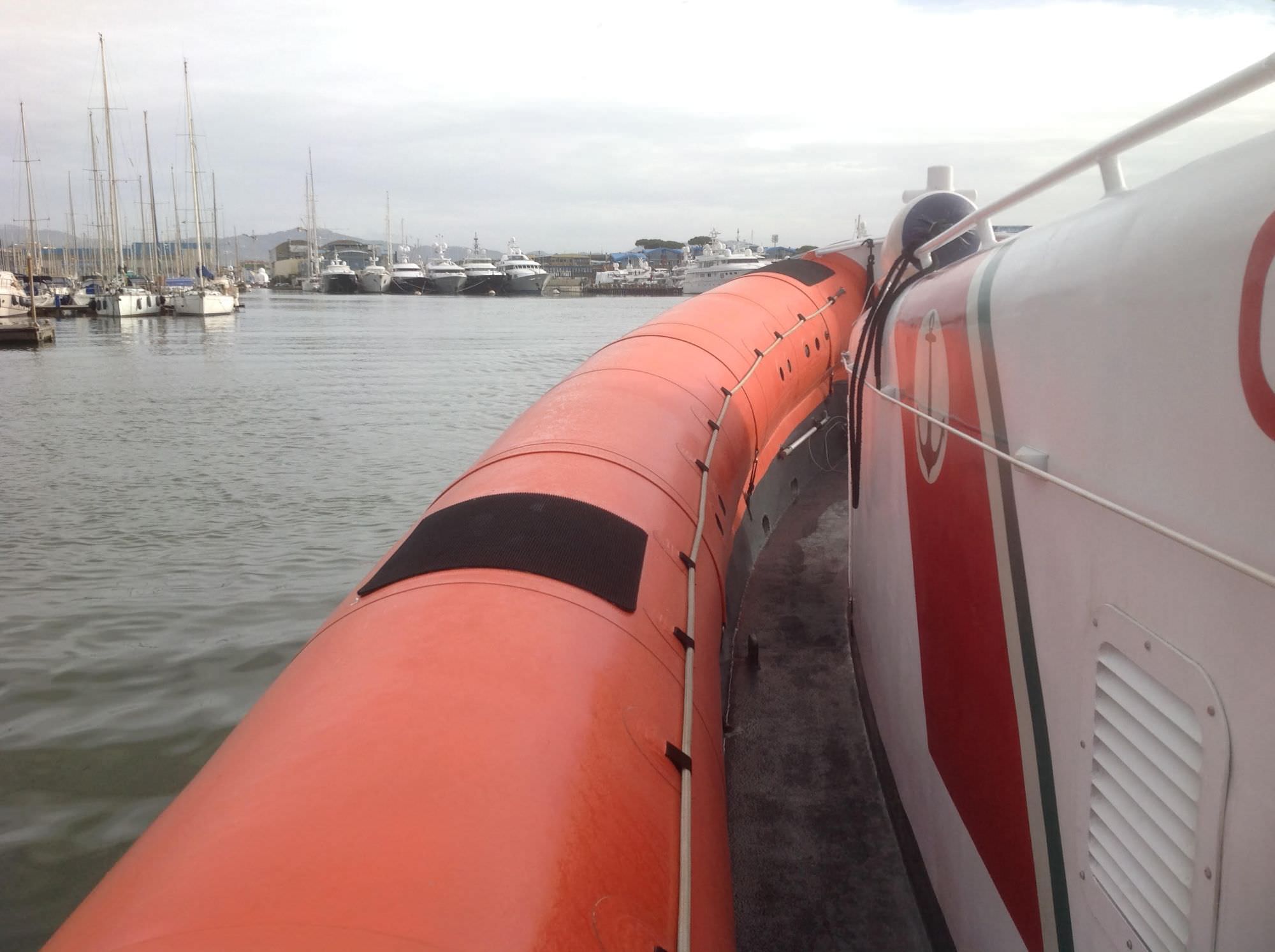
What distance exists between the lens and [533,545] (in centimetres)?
273

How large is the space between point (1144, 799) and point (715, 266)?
82.8 meters

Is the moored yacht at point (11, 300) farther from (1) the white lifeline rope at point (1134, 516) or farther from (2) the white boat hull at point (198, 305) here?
(1) the white lifeline rope at point (1134, 516)

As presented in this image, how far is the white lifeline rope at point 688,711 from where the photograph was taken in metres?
1.95

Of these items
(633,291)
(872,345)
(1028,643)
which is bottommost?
(1028,643)

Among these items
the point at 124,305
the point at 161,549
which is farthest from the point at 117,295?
the point at 161,549

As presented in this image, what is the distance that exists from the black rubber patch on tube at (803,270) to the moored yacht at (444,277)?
290ft

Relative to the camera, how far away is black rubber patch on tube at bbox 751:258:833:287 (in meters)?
8.04

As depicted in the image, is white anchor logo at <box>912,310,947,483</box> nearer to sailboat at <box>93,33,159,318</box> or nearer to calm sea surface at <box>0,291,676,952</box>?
calm sea surface at <box>0,291,676,952</box>

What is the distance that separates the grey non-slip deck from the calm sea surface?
2750 mm

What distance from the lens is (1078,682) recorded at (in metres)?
1.86

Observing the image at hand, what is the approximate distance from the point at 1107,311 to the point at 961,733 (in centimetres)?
141

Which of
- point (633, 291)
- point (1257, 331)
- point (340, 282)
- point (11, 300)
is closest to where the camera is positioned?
point (1257, 331)

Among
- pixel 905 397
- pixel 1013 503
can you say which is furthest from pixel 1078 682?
pixel 905 397

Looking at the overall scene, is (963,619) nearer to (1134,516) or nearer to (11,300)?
(1134,516)
